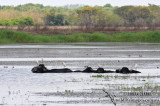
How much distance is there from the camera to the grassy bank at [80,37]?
67.7 metres

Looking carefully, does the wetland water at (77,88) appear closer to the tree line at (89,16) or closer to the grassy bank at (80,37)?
the grassy bank at (80,37)

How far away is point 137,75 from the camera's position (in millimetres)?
24438

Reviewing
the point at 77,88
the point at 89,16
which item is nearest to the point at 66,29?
the point at 89,16

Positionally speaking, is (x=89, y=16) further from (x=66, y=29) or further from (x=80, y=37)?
(x=80, y=37)

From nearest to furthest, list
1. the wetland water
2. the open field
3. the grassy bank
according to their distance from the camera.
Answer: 1. the wetland water
2. the grassy bank
3. the open field

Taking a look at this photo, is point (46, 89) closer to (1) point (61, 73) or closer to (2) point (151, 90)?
(2) point (151, 90)

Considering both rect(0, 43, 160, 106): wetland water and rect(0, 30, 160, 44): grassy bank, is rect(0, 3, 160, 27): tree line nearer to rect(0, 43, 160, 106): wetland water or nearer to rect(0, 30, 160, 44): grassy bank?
rect(0, 30, 160, 44): grassy bank

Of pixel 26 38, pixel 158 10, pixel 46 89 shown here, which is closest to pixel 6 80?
pixel 46 89

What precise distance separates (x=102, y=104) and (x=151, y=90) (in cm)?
330

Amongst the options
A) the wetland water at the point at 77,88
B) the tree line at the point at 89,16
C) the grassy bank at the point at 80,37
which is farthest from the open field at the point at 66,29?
the wetland water at the point at 77,88

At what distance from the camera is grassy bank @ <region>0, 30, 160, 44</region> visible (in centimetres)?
6769

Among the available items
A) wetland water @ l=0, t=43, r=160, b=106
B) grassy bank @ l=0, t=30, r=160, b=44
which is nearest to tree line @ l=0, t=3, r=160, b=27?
grassy bank @ l=0, t=30, r=160, b=44

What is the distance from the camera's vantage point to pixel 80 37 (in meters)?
70.9

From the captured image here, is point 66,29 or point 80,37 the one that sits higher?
point 66,29
